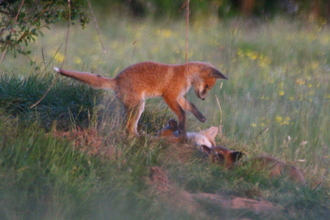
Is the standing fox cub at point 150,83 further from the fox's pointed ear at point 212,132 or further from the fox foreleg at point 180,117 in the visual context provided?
the fox's pointed ear at point 212,132

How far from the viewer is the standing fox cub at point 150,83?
18.5 ft

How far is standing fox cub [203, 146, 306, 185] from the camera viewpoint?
5.29 m

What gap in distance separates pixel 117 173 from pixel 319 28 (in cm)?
1116

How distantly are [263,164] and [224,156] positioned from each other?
440 mm

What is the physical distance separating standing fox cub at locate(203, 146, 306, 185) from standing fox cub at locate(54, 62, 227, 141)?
0.56m

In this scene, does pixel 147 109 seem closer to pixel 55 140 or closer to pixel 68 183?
pixel 55 140

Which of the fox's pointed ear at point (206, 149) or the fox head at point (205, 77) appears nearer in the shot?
the fox's pointed ear at point (206, 149)

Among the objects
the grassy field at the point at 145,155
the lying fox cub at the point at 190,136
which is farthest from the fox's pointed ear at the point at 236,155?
the lying fox cub at the point at 190,136

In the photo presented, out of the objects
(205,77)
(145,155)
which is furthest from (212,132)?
(145,155)

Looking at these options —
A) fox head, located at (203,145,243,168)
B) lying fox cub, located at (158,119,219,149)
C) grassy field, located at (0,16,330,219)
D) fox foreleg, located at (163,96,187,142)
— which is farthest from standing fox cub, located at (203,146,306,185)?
fox foreleg, located at (163,96,187,142)

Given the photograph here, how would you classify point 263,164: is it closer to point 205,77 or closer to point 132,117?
point 205,77

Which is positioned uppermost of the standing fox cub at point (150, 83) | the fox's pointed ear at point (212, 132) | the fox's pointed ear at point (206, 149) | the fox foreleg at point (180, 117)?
the standing fox cub at point (150, 83)

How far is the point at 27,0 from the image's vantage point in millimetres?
5656

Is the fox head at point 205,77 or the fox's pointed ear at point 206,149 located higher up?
the fox head at point 205,77
